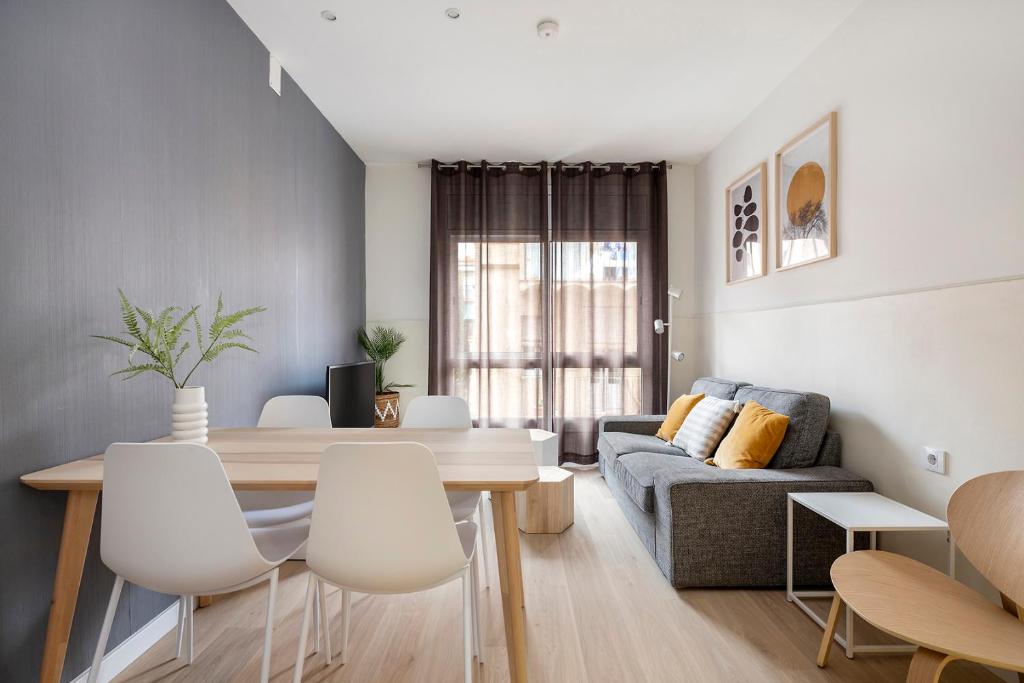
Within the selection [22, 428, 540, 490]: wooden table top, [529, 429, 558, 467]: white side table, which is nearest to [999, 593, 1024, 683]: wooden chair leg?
[22, 428, 540, 490]: wooden table top

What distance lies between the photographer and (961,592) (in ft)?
4.91

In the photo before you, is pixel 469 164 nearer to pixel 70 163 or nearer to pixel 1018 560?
pixel 70 163

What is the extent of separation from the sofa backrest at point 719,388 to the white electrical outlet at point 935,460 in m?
1.35

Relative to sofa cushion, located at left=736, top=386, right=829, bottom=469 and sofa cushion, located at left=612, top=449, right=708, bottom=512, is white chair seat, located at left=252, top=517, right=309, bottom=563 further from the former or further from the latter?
sofa cushion, located at left=736, top=386, right=829, bottom=469

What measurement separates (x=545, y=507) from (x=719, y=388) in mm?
1539

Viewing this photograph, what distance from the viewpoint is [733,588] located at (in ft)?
7.86

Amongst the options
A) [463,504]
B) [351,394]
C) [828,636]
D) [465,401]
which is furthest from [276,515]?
[828,636]

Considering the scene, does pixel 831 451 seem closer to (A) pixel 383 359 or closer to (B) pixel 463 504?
(B) pixel 463 504

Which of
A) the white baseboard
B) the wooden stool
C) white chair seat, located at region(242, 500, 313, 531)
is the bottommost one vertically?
the white baseboard

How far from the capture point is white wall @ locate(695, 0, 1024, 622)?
1.80m

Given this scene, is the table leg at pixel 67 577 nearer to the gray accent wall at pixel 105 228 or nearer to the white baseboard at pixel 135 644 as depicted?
the gray accent wall at pixel 105 228

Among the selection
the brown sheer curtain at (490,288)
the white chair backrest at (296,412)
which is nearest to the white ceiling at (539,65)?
the brown sheer curtain at (490,288)

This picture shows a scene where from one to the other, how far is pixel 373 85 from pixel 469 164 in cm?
144

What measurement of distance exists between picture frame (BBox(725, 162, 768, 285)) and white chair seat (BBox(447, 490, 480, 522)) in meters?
2.51
